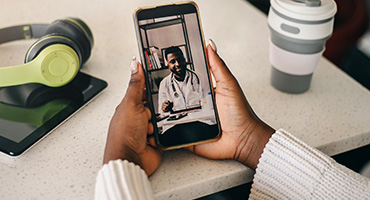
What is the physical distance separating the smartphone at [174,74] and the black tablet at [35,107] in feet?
0.63

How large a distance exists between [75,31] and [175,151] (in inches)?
12.7

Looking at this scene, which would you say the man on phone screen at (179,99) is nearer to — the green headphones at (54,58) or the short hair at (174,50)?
the short hair at (174,50)

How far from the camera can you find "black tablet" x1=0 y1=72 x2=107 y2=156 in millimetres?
593

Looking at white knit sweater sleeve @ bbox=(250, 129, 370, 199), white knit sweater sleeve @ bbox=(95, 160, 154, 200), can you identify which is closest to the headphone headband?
white knit sweater sleeve @ bbox=(95, 160, 154, 200)

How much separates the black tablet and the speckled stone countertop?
1 cm

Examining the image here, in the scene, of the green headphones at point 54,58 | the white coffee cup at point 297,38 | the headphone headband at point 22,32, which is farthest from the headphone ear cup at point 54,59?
the white coffee cup at point 297,38

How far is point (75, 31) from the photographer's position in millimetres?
704

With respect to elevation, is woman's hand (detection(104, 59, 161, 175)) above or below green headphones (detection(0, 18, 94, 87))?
below

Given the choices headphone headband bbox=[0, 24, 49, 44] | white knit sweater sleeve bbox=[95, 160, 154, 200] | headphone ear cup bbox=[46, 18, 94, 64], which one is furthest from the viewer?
headphone headband bbox=[0, 24, 49, 44]

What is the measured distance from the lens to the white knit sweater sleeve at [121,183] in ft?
1.49

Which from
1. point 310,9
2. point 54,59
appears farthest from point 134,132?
point 310,9

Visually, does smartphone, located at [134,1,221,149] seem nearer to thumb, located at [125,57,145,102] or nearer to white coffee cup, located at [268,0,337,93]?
thumb, located at [125,57,145,102]

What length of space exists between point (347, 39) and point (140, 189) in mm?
1203

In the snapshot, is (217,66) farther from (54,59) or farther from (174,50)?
(54,59)
